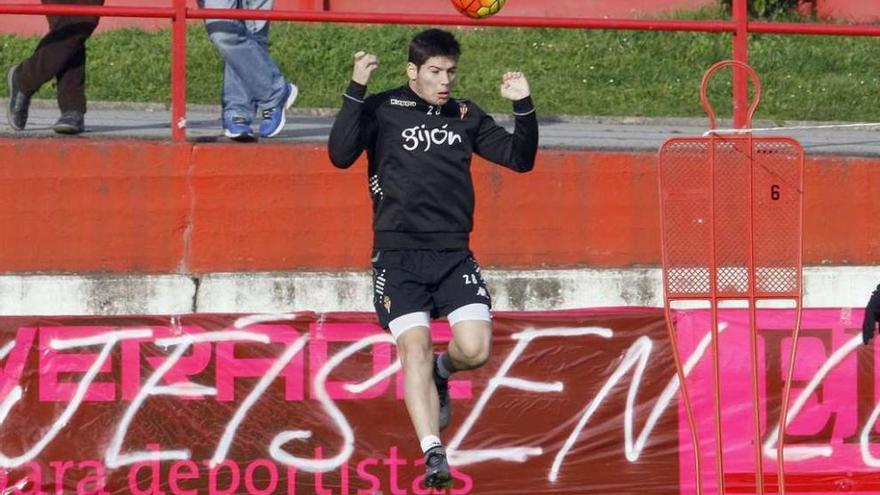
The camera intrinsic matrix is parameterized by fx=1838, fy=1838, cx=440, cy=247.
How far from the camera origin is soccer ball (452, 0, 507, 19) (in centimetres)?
925

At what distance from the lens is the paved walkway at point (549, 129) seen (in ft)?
34.4

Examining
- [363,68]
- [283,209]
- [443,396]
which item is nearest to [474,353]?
[443,396]

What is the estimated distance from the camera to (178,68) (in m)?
9.88

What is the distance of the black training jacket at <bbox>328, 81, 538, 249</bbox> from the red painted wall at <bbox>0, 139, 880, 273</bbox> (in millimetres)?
1693

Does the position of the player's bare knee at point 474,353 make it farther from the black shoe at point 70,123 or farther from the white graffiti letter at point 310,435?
the black shoe at point 70,123

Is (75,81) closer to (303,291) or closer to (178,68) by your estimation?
(178,68)

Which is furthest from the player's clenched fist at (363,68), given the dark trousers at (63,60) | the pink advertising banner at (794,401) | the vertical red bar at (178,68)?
the dark trousers at (63,60)

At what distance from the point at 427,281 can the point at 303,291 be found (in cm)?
179

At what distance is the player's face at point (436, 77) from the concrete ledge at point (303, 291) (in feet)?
6.38

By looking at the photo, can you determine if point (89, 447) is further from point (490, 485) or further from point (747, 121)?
point (747, 121)

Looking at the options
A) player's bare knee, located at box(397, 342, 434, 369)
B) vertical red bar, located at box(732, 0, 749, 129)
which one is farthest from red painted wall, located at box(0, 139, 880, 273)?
player's bare knee, located at box(397, 342, 434, 369)

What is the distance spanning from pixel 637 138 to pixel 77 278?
4.41 m

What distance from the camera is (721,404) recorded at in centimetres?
981

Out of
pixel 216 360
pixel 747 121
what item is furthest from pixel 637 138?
pixel 216 360
